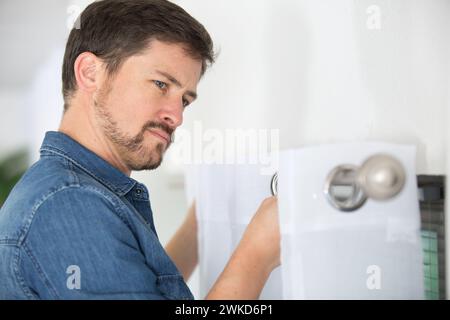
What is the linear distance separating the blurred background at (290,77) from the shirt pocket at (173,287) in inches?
4.1

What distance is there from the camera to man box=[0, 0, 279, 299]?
689 millimetres

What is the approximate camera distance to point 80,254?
2.24 feet

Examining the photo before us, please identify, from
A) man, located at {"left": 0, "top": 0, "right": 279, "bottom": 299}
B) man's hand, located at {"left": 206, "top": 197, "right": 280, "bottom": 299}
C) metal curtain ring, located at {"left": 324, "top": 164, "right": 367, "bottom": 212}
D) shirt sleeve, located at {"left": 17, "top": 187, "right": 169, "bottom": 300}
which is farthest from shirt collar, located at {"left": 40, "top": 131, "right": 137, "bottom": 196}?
metal curtain ring, located at {"left": 324, "top": 164, "right": 367, "bottom": 212}

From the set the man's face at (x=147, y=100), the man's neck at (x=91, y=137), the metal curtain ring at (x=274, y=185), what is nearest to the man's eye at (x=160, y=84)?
the man's face at (x=147, y=100)

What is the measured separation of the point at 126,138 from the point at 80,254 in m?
0.22

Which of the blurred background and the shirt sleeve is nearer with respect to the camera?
the shirt sleeve

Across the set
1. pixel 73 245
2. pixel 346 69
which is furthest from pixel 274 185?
pixel 73 245

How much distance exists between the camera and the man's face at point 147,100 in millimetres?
812

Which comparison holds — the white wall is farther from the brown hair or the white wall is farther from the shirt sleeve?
the shirt sleeve

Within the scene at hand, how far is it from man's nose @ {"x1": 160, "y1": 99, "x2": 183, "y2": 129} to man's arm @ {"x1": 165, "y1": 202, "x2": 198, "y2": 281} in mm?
156

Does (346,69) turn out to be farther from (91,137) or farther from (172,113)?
(91,137)

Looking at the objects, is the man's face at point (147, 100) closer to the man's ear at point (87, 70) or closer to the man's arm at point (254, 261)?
the man's ear at point (87, 70)

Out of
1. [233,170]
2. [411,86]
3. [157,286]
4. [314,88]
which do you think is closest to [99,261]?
[157,286]
